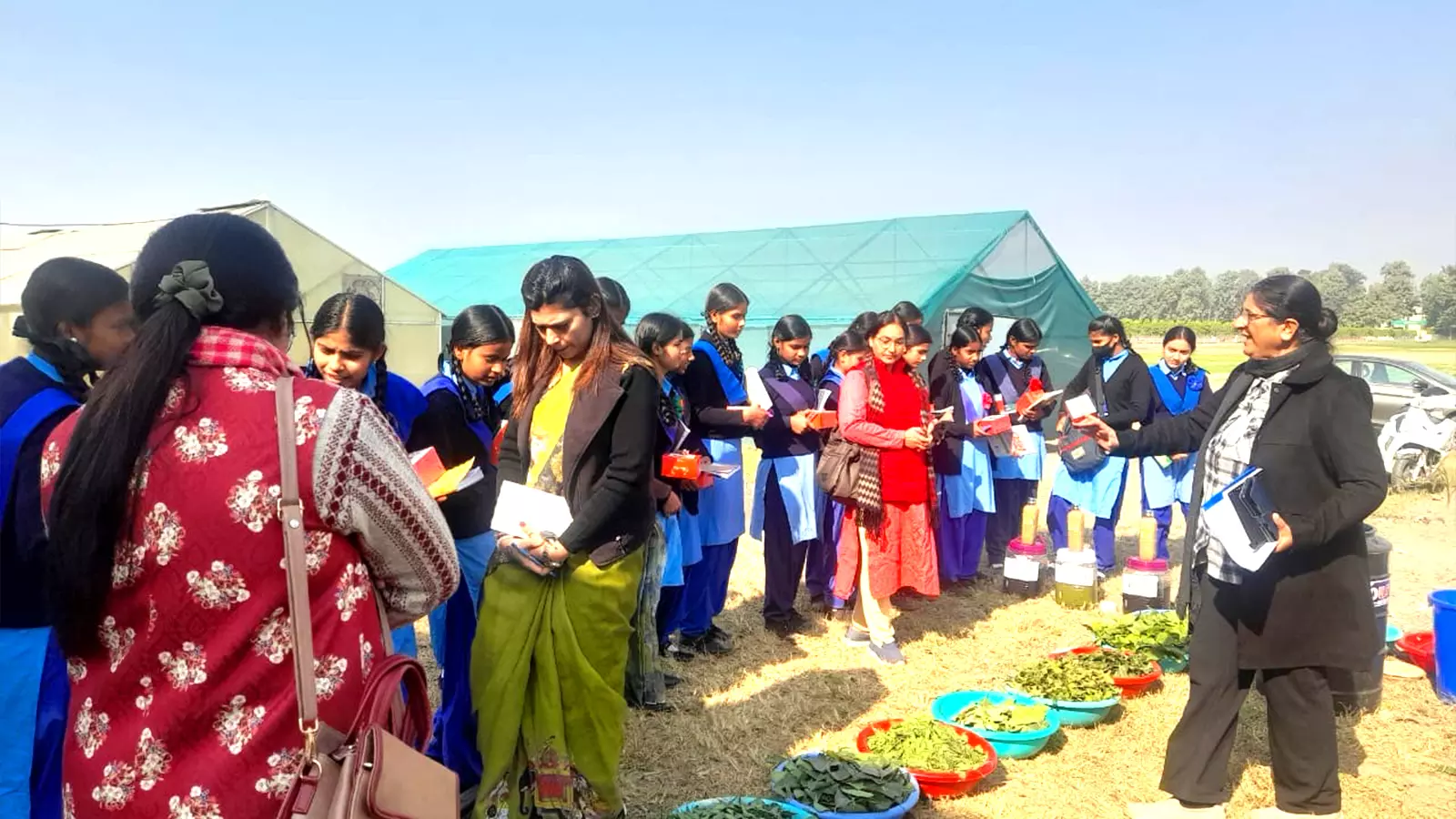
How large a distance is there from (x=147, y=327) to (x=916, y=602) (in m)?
5.52

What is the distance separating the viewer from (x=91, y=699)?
1445mm

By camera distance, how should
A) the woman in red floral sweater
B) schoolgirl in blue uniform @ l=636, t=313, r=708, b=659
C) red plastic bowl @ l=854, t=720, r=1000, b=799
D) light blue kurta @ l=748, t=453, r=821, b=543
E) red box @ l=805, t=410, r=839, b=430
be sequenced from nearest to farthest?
1. the woman in red floral sweater
2. red plastic bowl @ l=854, t=720, r=1000, b=799
3. schoolgirl in blue uniform @ l=636, t=313, r=708, b=659
4. red box @ l=805, t=410, r=839, b=430
5. light blue kurta @ l=748, t=453, r=821, b=543

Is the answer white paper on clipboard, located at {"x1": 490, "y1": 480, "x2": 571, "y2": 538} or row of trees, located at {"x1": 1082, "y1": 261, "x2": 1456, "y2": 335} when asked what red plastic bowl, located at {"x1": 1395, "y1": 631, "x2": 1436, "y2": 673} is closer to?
white paper on clipboard, located at {"x1": 490, "y1": 480, "x2": 571, "y2": 538}

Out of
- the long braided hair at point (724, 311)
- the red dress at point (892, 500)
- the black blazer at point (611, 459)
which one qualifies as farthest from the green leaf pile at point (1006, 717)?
the long braided hair at point (724, 311)

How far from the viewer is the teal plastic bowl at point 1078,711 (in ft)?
13.7

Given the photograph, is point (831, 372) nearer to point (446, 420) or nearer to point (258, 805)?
point (446, 420)

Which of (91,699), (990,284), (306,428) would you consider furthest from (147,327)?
(990,284)

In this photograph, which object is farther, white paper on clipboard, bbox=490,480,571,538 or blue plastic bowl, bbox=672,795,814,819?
blue plastic bowl, bbox=672,795,814,819

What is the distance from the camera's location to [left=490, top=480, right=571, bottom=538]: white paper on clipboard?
2.69 meters

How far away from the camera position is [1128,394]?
657cm

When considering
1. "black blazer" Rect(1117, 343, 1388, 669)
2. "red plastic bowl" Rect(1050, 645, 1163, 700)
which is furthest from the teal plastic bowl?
"black blazer" Rect(1117, 343, 1388, 669)

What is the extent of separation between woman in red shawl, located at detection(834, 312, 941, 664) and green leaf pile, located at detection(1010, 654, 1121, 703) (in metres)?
0.65

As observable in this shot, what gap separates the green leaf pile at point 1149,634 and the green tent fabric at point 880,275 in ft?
24.8

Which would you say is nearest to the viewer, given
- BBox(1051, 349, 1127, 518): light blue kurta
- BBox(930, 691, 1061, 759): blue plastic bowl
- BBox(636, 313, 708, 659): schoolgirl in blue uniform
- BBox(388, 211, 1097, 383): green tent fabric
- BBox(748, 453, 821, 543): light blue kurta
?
BBox(930, 691, 1061, 759): blue plastic bowl
